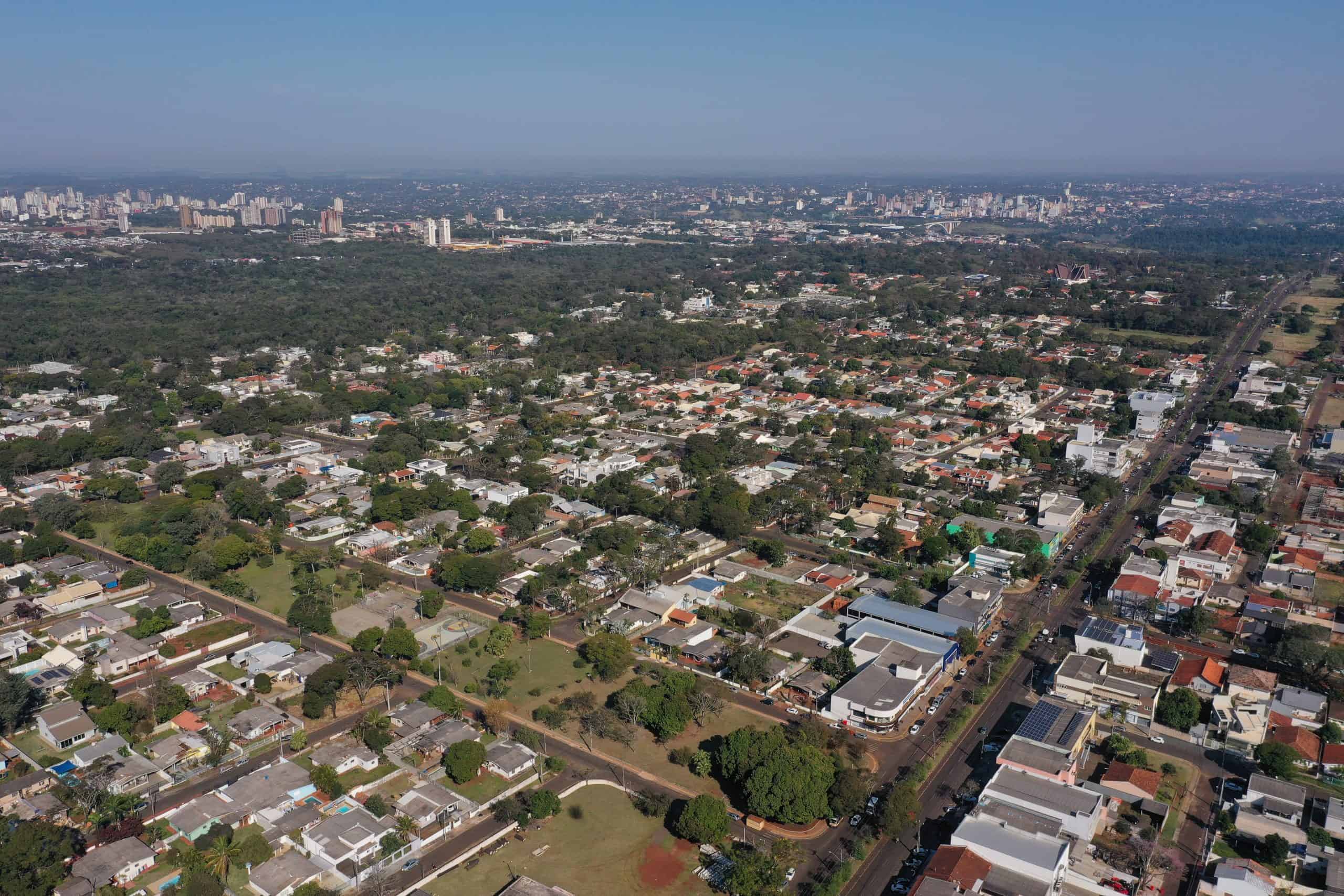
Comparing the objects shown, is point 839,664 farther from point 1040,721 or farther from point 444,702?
point 444,702

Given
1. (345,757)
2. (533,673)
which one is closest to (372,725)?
(345,757)

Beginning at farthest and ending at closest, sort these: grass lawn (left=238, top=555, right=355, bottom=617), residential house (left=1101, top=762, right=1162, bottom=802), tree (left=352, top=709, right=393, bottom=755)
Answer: grass lawn (left=238, top=555, right=355, bottom=617), tree (left=352, top=709, right=393, bottom=755), residential house (left=1101, top=762, right=1162, bottom=802)

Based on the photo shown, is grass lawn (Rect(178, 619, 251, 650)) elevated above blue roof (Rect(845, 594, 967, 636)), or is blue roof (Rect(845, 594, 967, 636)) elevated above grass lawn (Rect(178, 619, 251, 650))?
blue roof (Rect(845, 594, 967, 636))

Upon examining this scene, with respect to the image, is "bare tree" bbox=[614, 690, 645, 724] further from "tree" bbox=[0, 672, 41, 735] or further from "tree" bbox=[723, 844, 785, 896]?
"tree" bbox=[0, 672, 41, 735]

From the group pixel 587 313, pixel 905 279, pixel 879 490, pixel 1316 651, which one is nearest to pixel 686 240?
pixel 905 279

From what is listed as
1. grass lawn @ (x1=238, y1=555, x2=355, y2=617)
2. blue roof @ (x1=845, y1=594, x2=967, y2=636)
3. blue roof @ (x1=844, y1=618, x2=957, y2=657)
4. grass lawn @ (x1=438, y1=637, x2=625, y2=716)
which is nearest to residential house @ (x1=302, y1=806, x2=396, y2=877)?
grass lawn @ (x1=438, y1=637, x2=625, y2=716)

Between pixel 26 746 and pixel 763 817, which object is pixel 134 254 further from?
pixel 763 817

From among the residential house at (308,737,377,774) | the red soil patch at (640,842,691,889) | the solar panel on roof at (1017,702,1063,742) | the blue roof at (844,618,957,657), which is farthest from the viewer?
the blue roof at (844,618,957,657)
